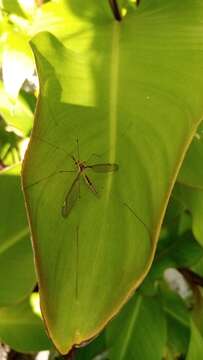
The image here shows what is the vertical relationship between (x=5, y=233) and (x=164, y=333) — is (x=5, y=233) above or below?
above

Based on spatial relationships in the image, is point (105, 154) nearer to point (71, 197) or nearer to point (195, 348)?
point (71, 197)

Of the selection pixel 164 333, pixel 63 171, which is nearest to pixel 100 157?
pixel 63 171

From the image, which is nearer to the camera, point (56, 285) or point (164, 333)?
point (56, 285)

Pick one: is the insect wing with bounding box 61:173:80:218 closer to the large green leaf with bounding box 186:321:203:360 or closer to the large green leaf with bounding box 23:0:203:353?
the large green leaf with bounding box 23:0:203:353

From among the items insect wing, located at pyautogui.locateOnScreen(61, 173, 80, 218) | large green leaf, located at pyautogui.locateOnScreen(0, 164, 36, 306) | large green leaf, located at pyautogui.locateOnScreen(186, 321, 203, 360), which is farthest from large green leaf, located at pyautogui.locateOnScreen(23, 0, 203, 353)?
large green leaf, located at pyautogui.locateOnScreen(186, 321, 203, 360)

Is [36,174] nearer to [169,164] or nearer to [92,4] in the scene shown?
[169,164]

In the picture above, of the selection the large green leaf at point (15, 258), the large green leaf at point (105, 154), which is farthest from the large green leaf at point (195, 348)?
the large green leaf at point (105, 154)

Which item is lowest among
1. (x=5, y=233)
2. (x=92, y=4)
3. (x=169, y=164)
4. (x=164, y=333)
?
(x=164, y=333)
